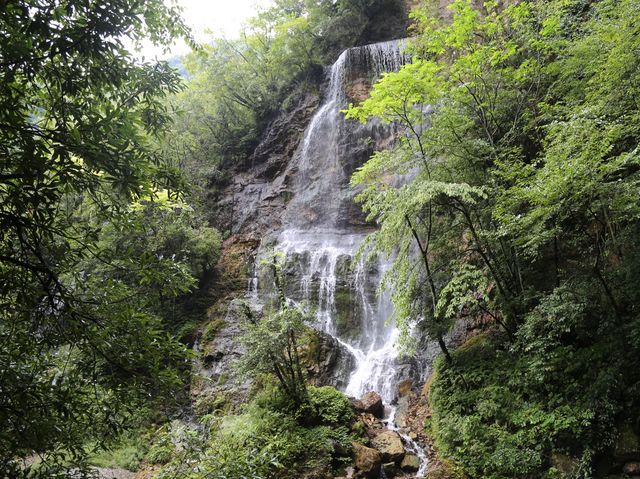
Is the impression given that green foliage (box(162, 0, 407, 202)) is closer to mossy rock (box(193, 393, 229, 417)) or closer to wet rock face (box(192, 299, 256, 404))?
wet rock face (box(192, 299, 256, 404))

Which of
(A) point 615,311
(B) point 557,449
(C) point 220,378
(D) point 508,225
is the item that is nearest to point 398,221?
(D) point 508,225

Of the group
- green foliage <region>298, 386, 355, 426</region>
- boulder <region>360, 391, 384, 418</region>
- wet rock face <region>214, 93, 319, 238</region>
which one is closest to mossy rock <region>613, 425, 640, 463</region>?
green foliage <region>298, 386, 355, 426</region>

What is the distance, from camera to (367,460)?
23.4 feet

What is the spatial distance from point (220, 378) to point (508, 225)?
1018 cm

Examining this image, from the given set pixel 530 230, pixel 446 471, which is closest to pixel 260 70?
pixel 530 230

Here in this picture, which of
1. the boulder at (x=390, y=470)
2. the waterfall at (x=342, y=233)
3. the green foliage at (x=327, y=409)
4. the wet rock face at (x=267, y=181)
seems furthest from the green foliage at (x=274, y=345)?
the wet rock face at (x=267, y=181)

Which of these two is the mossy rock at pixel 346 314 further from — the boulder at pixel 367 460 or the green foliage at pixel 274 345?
the boulder at pixel 367 460

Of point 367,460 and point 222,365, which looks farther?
point 222,365

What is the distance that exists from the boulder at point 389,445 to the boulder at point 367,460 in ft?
1.08

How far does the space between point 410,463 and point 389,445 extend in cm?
53

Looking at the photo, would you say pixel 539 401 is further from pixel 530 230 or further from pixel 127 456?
pixel 127 456

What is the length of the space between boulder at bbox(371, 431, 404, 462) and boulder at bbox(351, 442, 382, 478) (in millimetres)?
328

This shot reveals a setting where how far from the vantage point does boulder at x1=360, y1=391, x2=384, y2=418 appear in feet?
30.3

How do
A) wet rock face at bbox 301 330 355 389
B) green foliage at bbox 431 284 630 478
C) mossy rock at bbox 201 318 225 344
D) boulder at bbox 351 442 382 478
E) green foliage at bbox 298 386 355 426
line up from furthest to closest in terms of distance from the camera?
mossy rock at bbox 201 318 225 344 → wet rock face at bbox 301 330 355 389 → green foliage at bbox 298 386 355 426 → boulder at bbox 351 442 382 478 → green foliage at bbox 431 284 630 478
